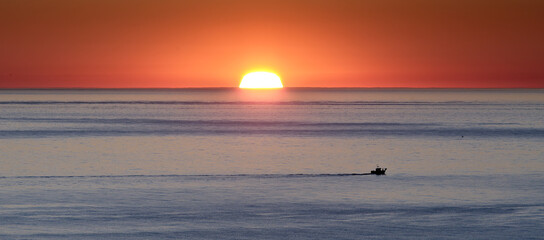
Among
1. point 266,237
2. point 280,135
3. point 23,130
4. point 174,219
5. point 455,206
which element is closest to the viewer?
point 266,237

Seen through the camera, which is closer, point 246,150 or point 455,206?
point 455,206

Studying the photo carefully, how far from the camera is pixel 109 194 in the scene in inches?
1030

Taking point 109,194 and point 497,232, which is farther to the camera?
point 109,194

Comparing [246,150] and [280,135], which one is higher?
[280,135]

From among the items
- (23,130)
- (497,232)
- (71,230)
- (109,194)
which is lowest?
(71,230)

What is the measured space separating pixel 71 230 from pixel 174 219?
2693 mm

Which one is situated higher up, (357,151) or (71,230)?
(357,151)

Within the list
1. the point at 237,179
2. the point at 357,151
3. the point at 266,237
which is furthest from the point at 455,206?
the point at 357,151

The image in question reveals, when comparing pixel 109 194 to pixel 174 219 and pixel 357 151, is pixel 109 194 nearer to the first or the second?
pixel 174 219

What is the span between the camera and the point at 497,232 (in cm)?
1988

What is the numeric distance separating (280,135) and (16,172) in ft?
98.0

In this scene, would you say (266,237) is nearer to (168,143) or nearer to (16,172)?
(16,172)

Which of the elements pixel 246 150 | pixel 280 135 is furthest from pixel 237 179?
pixel 280 135

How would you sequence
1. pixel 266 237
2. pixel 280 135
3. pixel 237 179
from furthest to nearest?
pixel 280 135
pixel 237 179
pixel 266 237
